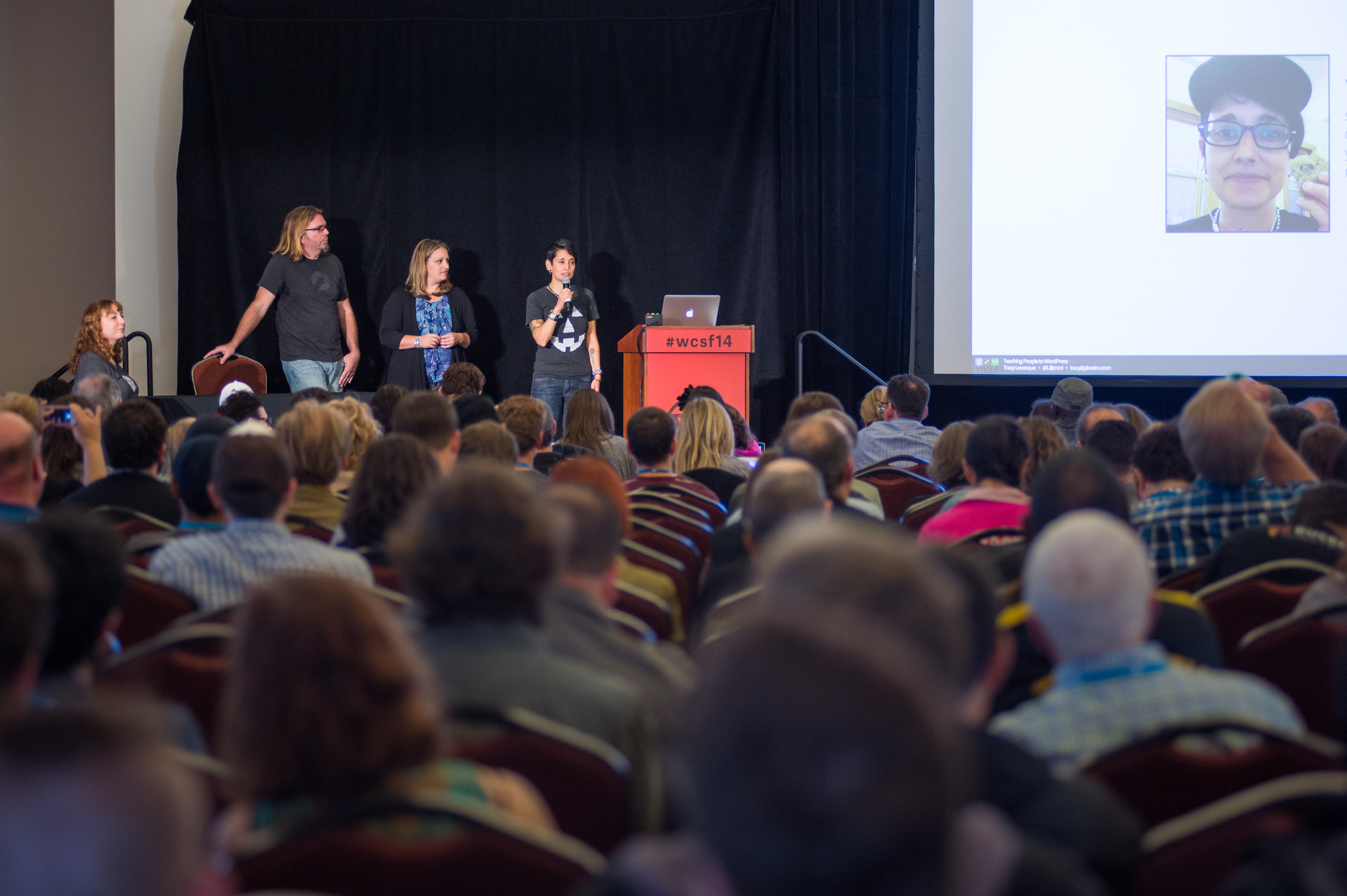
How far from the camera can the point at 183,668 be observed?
1969mm

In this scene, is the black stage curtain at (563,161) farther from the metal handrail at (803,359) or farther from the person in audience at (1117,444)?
the person in audience at (1117,444)

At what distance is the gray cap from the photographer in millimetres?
6988

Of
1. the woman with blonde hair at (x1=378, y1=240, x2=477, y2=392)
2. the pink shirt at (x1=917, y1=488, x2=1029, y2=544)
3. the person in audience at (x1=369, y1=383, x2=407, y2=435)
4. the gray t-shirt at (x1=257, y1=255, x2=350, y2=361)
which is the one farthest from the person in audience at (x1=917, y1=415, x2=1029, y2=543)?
the gray t-shirt at (x1=257, y1=255, x2=350, y2=361)

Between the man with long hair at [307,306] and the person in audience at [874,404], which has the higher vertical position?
the man with long hair at [307,306]

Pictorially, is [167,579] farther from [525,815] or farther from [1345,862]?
[1345,862]

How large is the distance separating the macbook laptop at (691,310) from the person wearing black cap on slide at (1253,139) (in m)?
3.40

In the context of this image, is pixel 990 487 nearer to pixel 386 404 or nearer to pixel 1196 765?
pixel 1196 765

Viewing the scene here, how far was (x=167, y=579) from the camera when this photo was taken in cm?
256

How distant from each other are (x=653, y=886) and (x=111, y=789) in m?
0.40

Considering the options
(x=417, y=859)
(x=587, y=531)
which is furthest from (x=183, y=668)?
(x=417, y=859)

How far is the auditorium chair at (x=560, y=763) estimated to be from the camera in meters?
1.45

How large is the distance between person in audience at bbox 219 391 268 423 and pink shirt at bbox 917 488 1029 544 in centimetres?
315

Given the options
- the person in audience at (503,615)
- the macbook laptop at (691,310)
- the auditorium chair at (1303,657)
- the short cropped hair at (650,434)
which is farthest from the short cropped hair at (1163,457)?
the macbook laptop at (691,310)

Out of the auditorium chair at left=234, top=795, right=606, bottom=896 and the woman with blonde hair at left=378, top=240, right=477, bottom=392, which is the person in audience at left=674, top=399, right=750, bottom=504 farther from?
the woman with blonde hair at left=378, top=240, right=477, bottom=392
